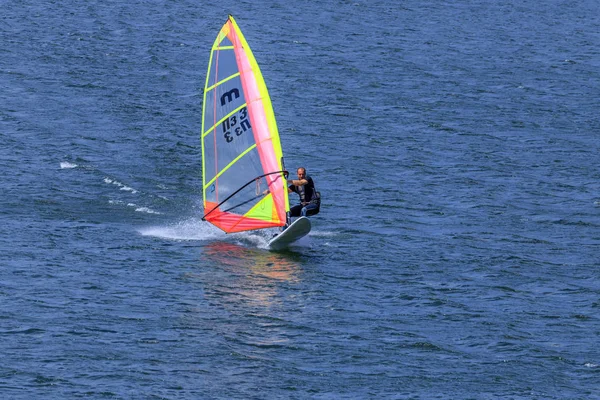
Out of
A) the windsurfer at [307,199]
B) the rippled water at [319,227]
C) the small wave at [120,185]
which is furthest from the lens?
the small wave at [120,185]

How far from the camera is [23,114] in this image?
55.8 metres

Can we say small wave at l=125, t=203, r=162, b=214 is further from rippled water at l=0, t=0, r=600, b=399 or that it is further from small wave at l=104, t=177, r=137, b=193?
small wave at l=104, t=177, r=137, b=193

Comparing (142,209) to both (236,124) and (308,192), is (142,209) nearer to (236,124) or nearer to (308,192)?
(236,124)

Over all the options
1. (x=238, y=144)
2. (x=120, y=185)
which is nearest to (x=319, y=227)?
(x=238, y=144)

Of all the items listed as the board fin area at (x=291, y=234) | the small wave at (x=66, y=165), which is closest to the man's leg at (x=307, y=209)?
the board fin area at (x=291, y=234)

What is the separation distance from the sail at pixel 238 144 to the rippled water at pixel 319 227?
3.74ft

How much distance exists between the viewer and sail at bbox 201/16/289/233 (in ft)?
130

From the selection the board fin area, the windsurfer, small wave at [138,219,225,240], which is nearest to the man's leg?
the windsurfer

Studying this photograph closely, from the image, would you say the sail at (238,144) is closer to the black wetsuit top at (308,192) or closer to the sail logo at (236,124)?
the sail logo at (236,124)

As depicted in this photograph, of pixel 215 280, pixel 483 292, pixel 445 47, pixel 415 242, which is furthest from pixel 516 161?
pixel 445 47

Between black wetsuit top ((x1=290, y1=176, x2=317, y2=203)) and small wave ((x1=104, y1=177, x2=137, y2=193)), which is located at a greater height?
black wetsuit top ((x1=290, y1=176, x2=317, y2=203))

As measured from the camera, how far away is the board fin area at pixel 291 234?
1479 inches

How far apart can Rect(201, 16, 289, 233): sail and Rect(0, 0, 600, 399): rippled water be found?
114cm

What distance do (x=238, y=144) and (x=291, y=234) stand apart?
4247 mm
